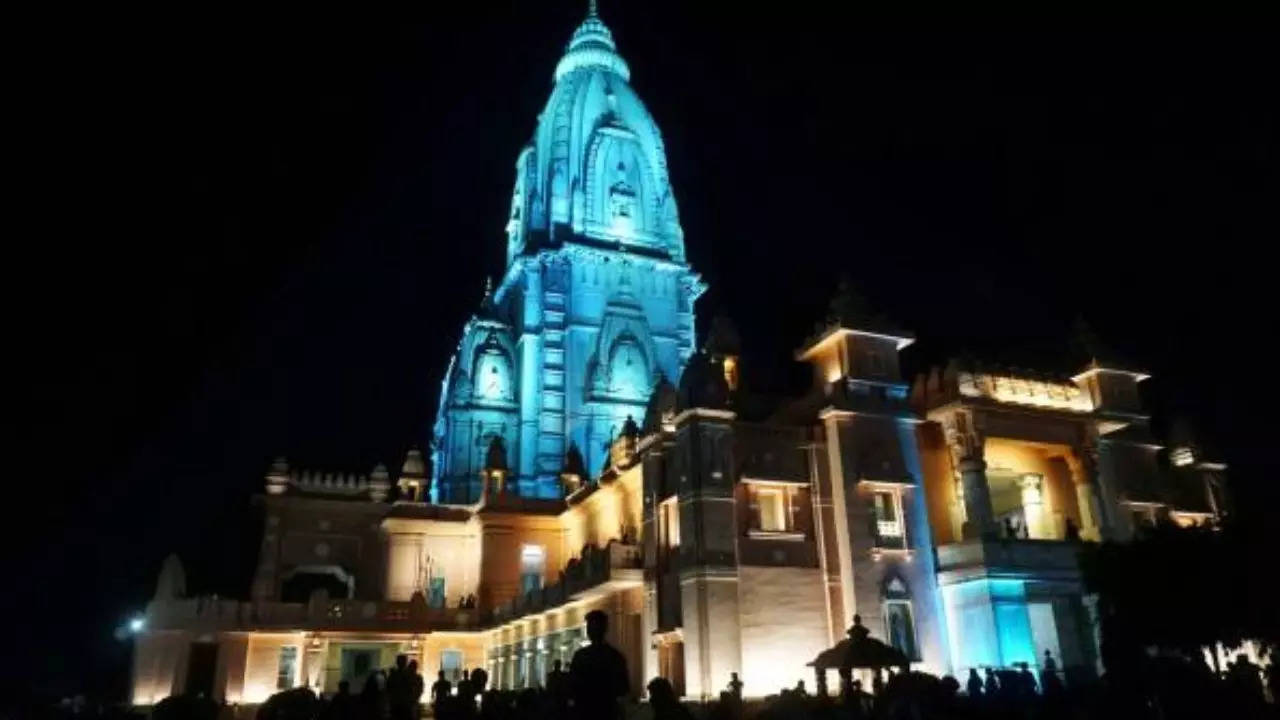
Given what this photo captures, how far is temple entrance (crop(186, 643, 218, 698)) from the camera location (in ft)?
122

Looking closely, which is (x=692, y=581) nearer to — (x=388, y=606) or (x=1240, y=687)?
(x=388, y=606)

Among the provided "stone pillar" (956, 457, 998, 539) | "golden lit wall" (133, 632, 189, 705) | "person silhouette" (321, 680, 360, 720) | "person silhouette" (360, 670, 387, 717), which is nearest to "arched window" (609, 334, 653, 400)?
"stone pillar" (956, 457, 998, 539)

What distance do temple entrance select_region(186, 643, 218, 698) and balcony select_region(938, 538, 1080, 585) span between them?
28778 mm

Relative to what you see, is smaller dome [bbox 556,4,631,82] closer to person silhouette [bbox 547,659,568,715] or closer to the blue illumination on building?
the blue illumination on building

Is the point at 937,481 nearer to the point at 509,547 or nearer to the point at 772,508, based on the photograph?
the point at 772,508

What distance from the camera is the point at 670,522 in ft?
102

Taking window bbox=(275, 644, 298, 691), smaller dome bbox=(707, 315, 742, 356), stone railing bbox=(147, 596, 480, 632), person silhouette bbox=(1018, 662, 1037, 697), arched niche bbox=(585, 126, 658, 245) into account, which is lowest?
person silhouette bbox=(1018, 662, 1037, 697)

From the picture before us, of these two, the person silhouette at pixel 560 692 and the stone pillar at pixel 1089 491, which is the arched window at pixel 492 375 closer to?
the stone pillar at pixel 1089 491

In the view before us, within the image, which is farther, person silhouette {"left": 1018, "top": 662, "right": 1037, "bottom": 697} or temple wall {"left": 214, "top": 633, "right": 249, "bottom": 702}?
temple wall {"left": 214, "top": 633, "right": 249, "bottom": 702}

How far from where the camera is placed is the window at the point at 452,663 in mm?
41375

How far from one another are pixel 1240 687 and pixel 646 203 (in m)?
50.6

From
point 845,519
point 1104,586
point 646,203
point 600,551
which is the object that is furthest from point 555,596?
point 646,203

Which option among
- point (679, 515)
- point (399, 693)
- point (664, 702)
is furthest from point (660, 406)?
point (664, 702)

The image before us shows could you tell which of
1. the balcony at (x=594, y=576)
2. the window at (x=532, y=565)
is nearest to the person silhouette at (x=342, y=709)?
the balcony at (x=594, y=576)
